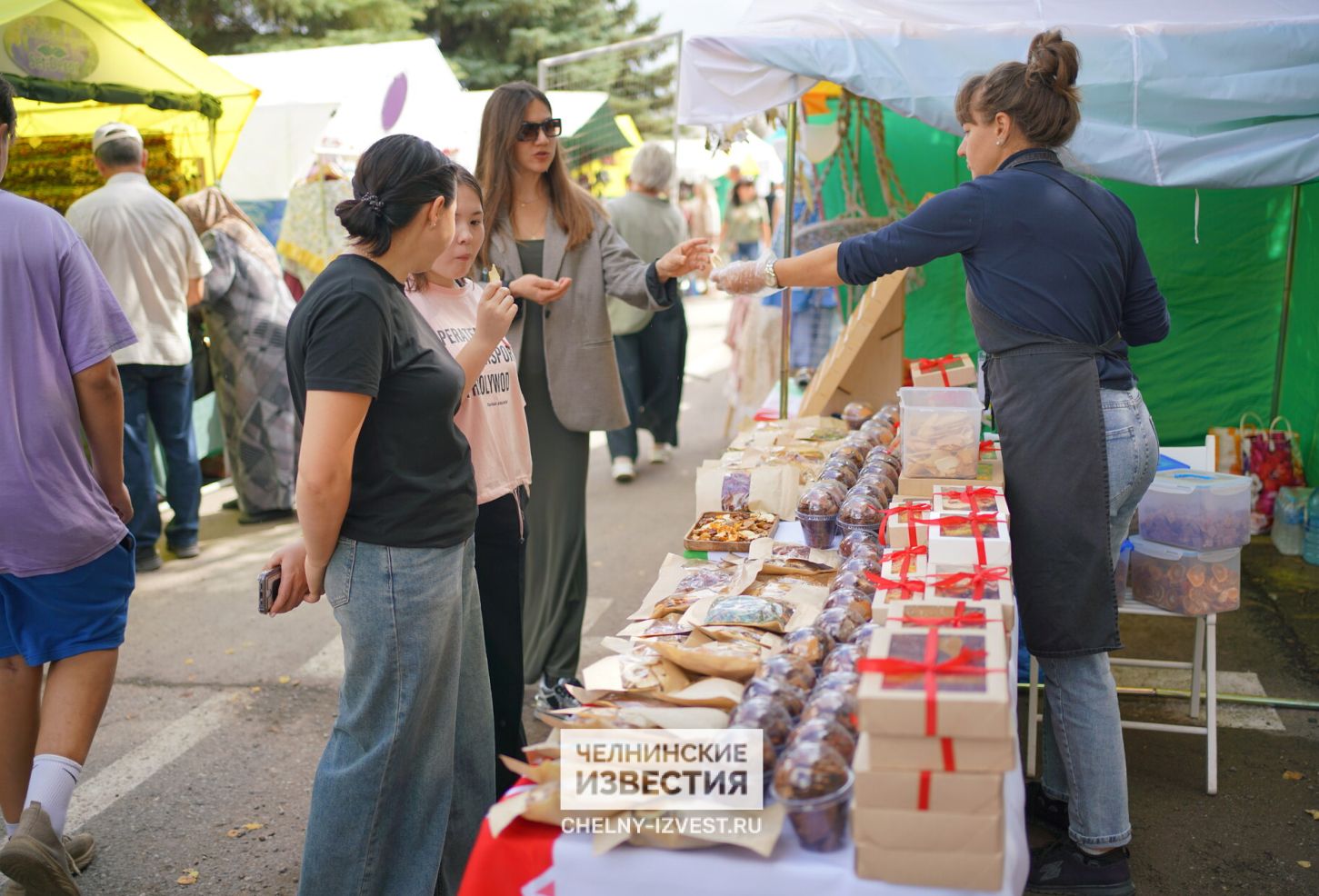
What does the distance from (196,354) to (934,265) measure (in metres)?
4.27

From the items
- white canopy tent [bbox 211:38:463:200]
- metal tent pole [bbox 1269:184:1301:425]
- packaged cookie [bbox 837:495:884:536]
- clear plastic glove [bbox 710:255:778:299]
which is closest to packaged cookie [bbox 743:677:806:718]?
packaged cookie [bbox 837:495:884:536]

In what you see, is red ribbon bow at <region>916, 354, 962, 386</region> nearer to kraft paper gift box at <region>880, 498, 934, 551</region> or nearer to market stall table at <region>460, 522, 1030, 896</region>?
kraft paper gift box at <region>880, 498, 934, 551</region>

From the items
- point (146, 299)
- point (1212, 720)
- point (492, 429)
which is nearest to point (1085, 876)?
point (1212, 720)

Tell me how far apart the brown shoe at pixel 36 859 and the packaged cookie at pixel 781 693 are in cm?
178

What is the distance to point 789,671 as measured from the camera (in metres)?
1.88

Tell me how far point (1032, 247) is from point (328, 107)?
308 inches

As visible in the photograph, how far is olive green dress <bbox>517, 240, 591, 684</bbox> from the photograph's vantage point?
3623 mm

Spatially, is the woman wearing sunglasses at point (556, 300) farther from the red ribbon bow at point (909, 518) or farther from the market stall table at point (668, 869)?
the market stall table at point (668, 869)

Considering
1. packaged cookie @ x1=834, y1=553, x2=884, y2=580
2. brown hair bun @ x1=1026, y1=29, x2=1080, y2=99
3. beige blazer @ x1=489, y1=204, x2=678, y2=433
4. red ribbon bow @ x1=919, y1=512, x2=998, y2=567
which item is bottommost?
packaged cookie @ x1=834, y1=553, x2=884, y2=580

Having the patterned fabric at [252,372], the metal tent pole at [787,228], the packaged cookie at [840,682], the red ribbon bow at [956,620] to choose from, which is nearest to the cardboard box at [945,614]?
the red ribbon bow at [956,620]

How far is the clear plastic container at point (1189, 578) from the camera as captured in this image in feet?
10.4

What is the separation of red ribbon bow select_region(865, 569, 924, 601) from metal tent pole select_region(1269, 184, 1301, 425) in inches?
166

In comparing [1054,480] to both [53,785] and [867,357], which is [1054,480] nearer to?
[867,357]

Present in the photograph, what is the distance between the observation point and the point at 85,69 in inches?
218
